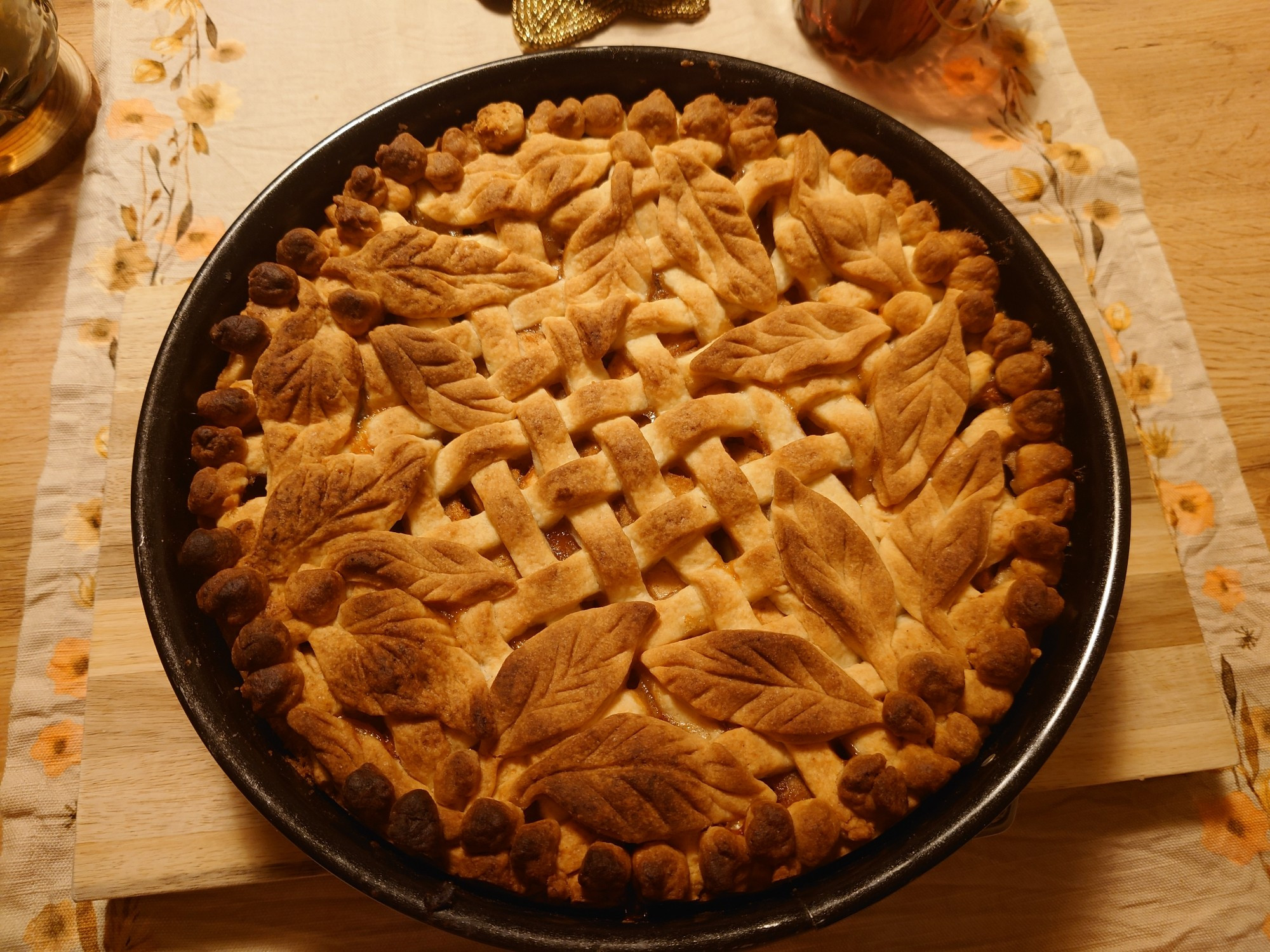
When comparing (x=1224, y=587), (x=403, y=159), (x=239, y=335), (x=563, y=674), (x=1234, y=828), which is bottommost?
(x=1234, y=828)

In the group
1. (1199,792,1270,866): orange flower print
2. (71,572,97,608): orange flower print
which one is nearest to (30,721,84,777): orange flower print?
(71,572,97,608): orange flower print

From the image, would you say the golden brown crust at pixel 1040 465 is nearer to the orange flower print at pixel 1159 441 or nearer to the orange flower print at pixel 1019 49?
the orange flower print at pixel 1159 441

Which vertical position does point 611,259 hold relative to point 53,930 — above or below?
above

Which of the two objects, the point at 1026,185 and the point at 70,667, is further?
the point at 1026,185

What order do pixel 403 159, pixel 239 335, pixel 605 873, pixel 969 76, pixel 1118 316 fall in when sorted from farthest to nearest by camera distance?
pixel 969 76 → pixel 1118 316 → pixel 403 159 → pixel 239 335 → pixel 605 873

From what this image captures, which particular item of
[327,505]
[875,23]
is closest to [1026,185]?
[875,23]

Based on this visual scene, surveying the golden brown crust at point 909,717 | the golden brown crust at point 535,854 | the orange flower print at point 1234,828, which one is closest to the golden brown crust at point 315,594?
the golden brown crust at point 535,854

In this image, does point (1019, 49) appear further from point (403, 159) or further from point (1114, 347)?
point (403, 159)

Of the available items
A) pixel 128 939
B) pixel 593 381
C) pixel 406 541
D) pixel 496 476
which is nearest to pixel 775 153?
pixel 593 381

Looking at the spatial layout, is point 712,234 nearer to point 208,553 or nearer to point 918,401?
point 918,401

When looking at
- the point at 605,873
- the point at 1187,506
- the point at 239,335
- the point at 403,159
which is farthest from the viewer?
the point at 1187,506
